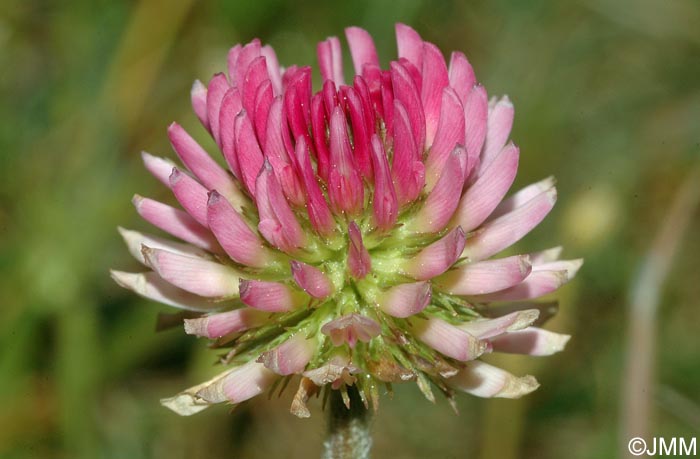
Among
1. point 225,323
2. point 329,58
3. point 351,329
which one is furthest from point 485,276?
point 329,58

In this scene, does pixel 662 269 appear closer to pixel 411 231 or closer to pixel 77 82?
pixel 411 231

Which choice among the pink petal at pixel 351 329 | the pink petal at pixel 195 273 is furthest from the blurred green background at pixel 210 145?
the pink petal at pixel 195 273

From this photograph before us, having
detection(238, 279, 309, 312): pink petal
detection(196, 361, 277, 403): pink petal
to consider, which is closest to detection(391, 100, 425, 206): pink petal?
detection(238, 279, 309, 312): pink petal

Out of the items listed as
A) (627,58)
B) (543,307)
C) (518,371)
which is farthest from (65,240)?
(627,58)

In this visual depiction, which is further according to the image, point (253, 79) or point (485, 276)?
point (253, 79)

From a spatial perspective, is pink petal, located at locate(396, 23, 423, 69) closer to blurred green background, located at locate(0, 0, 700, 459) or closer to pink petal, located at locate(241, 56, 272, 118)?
pink petal, located at locate(241, 56, 272, 118)

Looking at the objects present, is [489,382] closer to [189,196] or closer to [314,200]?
[314,200]
